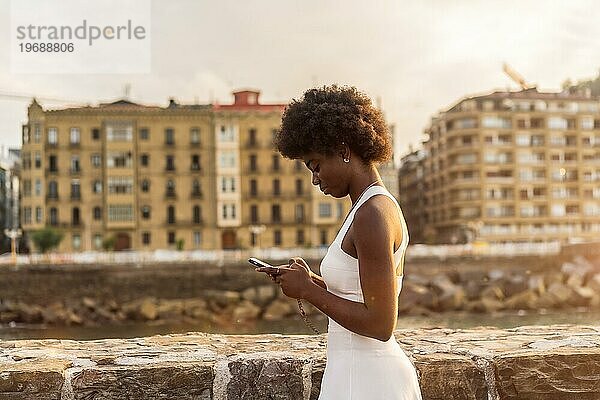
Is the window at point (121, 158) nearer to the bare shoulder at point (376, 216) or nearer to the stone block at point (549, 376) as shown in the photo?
the stone block at point (549, 376)

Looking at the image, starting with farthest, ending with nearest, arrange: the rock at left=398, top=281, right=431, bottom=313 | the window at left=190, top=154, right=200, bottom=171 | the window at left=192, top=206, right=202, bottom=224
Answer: the window at left=190, top=154, right=200, bottom=171, the window at left=192, top=206, right=202, bottom=224, the rock at left=398, top=281, right=431, bottom=313

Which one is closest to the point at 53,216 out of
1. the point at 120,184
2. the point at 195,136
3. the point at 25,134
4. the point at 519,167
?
the point at 120,184

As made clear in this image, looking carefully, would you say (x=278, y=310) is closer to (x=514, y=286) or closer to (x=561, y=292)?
(x=514, y=286)

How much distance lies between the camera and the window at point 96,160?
5166 centimetres

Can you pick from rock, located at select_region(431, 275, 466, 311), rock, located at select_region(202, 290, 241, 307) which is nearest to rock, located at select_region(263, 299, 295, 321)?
rock, located at select_region(202, 290, 241, 307)

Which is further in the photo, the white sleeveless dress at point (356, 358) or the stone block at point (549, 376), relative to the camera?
the stone block at point (549, 376)

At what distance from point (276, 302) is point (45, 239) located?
17544 mm

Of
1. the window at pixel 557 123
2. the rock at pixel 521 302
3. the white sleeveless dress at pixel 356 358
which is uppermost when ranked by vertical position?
the window at pixel 557 123

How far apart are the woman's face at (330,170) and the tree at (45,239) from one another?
46.2 meters

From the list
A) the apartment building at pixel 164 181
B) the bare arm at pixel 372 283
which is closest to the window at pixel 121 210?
the apartment building at pixel 164 181

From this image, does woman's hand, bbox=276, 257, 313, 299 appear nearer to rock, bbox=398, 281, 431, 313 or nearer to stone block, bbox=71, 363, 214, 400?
stone block, bbox=71, 363, 214, 400

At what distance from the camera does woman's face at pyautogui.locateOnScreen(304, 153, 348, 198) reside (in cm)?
250

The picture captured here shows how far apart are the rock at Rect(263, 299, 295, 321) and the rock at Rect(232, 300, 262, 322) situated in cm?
39

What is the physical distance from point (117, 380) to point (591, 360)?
176cm
